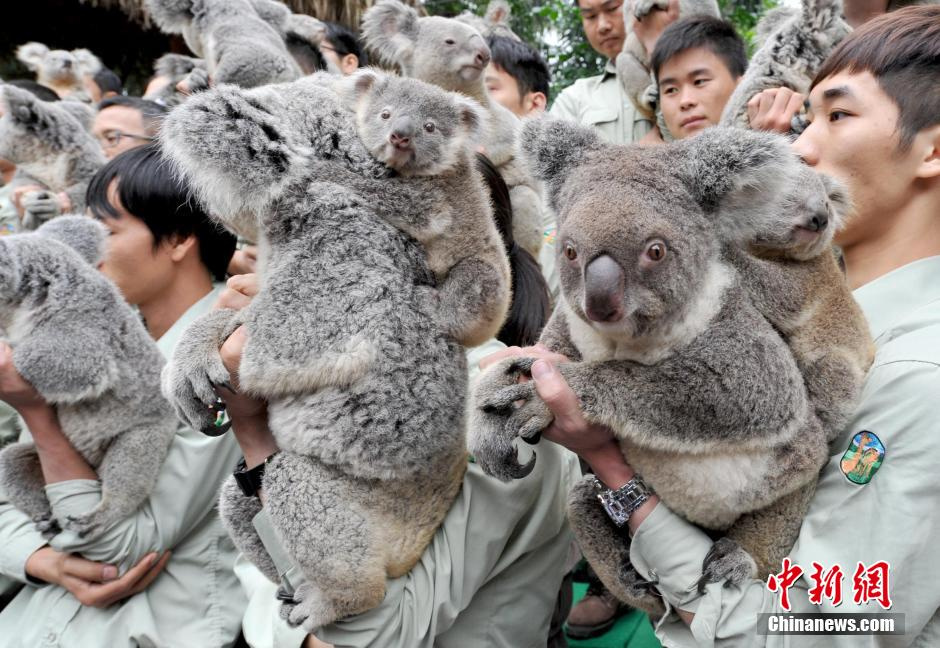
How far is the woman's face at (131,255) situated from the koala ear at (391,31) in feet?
8.49

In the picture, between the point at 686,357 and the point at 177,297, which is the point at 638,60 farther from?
the point at 686,357

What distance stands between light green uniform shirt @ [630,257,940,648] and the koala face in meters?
0.82

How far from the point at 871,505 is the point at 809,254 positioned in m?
0.46

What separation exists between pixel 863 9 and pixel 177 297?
2831mm

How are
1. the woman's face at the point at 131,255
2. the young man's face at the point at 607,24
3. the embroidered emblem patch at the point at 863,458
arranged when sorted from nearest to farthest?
the embroidered emblem patch at the point at 863,458, the woman's face at the point at 131,255, the young man's face at the point at 607,24

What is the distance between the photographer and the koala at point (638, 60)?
12.9ft

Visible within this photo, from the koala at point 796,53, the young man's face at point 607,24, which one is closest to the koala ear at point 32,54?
the young man's face at point 607,24

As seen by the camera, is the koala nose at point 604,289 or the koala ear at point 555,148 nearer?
the koala nose at point 604,289

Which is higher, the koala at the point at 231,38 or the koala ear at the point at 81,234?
the koala ear at the point at 81,234

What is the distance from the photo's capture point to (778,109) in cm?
218

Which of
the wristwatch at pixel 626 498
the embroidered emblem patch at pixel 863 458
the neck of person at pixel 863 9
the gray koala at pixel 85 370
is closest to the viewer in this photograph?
the embroidered emblem patch at pixel 863 458

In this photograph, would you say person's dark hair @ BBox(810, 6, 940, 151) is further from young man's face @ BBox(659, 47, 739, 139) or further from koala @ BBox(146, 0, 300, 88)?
koala @ BBox(146, 0, 300, 88)

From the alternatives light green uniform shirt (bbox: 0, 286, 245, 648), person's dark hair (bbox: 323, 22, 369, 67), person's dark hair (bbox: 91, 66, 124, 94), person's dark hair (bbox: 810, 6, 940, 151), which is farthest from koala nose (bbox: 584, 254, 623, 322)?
person's dark hair (bbox: 91, 66, 124, 94)

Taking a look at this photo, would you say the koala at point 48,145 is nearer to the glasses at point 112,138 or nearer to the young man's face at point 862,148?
the glasses at point 112,138
